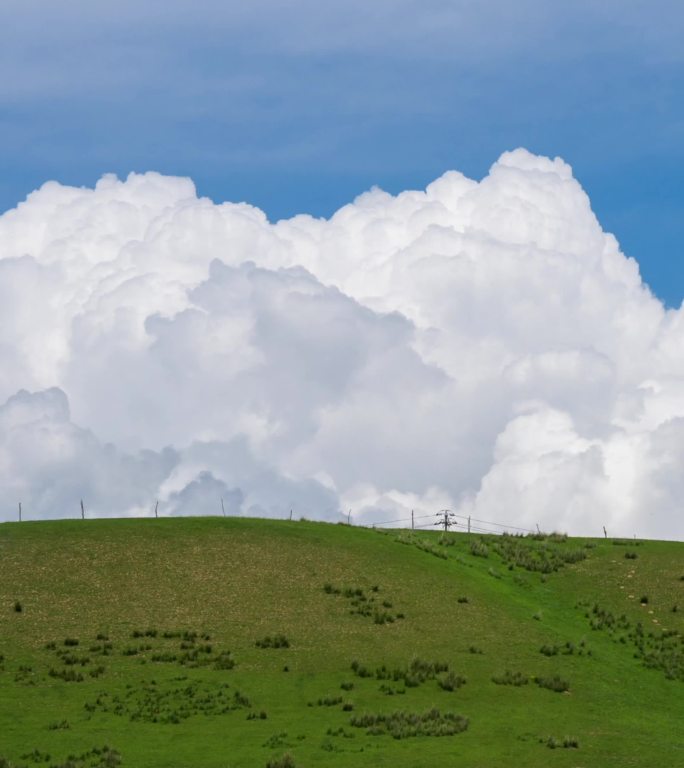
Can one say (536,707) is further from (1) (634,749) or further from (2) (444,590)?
(2) (444,590)

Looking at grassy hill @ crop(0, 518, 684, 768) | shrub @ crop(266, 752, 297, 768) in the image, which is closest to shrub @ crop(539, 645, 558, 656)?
grassy hill @ crop(0, 518, 684, 768)

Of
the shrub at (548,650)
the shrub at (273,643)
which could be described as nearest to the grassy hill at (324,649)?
Result: the shrub at (273,643)

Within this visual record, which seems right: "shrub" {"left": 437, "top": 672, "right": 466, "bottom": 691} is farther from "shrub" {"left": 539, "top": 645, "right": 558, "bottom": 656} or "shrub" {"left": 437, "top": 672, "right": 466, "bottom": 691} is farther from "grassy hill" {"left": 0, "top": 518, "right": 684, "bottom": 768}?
"shrub" {"left": 539, "top": 645, "right": 558, "bottom": 656}

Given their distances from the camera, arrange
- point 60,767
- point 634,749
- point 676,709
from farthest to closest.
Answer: point 676,709 < point 634,749 < point 60,767

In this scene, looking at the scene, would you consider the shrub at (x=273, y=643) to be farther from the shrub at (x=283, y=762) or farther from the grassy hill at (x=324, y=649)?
the shrub at (x=283, y=762)

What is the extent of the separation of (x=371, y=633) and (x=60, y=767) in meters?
21.3

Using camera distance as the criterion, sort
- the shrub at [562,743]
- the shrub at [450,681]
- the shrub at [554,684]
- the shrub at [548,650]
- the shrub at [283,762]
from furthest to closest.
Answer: the shrub at [548,650], the shrub at [554,684], the shrub at [450,681], the shrub at [562,743], the shrub at [283,762]

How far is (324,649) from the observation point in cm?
5147

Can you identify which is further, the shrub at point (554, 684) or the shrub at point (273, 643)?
the shrub at point (273, 643)

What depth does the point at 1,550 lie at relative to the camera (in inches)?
2512

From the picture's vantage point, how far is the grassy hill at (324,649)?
130 feet

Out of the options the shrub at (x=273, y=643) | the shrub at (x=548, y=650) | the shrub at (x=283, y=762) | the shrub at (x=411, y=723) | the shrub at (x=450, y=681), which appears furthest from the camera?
the shrub at (x=548, y=650)

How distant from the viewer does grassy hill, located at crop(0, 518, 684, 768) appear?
3953 centimetres

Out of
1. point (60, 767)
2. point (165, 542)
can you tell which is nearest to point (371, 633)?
point (165, 542)
